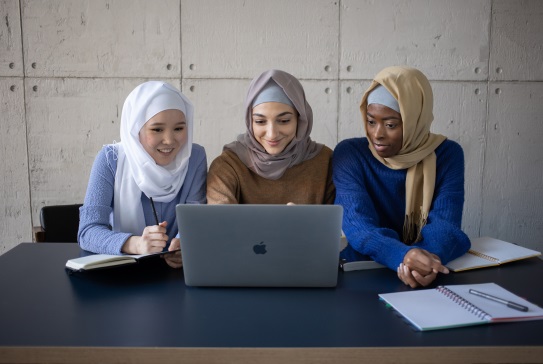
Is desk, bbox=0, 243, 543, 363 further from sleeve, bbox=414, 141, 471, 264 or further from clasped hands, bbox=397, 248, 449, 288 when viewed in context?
sleeve, bbox=414, 141, 471, 264

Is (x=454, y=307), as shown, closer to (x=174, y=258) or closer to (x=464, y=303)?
(x=464, y=303)

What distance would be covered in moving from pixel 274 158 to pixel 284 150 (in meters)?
0.06

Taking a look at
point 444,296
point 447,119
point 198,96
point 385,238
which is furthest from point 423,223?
point 198,96

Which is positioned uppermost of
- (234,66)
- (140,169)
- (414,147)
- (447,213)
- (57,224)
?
(234,66)

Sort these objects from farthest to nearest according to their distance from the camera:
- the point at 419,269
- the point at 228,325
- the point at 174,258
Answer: the point at 174,258 → the point at 419,269 → the point at 228,325

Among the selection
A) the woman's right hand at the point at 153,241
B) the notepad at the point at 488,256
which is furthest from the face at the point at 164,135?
the notepad at the point at 488,256

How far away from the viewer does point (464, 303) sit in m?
1.10

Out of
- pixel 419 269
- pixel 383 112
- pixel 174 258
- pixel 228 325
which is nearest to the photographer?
pixel 228 325

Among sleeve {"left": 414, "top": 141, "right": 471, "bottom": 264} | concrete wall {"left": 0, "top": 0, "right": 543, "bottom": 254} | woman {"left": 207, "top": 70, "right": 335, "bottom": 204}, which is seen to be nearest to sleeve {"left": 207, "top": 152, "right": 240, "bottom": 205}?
woman {"left": 207, "top": 70, "right": 335, "bottom": 204}

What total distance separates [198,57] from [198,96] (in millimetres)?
272

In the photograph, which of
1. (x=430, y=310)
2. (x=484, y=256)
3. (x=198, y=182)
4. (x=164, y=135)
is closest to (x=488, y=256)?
(x=484, y=256)

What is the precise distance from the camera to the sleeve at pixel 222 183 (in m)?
1.86

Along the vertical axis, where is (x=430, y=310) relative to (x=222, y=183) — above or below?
below

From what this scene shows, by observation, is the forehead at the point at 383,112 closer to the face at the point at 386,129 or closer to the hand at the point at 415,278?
the face at the point at 386,129
